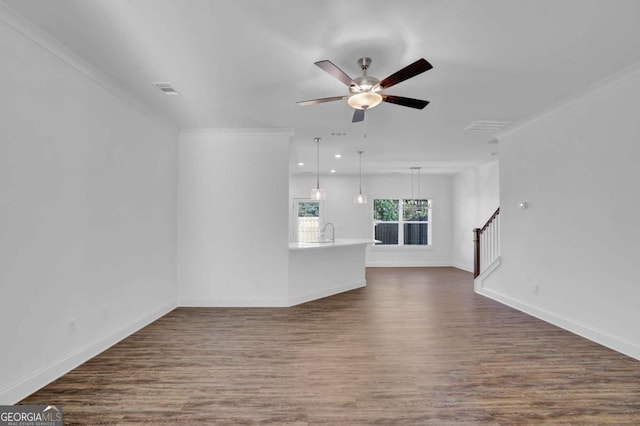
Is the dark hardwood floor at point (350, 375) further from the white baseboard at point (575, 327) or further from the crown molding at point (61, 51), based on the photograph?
the crown molding at point (61, 51)

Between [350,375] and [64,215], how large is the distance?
9.63 ft

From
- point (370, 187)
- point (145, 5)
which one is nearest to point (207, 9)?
point (145, 5)

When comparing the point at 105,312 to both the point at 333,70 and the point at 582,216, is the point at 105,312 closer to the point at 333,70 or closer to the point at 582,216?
the point at 333,70

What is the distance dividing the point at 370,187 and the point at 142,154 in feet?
23.2

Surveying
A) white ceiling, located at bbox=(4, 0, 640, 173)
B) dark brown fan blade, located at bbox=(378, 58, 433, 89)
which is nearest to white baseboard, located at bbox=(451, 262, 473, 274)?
white ceiling, located at bbox=(4, 0, 640, 173)

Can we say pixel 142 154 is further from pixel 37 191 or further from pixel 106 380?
pixel 106 380

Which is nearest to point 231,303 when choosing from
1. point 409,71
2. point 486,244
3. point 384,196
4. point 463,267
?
point 409,71

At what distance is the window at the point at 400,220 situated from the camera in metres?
10.1

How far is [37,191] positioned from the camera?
2547mm

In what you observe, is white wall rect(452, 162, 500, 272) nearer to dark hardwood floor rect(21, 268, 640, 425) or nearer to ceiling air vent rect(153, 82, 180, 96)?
dark hardwood floor rect(21, 268, 640, 425)

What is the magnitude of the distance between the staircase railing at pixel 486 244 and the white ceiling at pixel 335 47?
2.62 meters

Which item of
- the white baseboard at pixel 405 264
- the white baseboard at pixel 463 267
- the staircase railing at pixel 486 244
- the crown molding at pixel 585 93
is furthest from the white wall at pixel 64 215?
the white baseboard at pixel 463 267

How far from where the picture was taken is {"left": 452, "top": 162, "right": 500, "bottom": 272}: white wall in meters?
8.07

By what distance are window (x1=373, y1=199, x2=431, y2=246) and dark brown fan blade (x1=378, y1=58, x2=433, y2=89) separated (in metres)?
7.54
